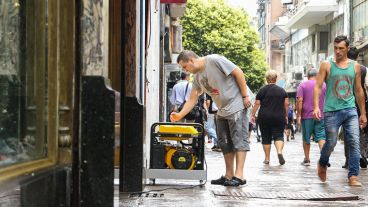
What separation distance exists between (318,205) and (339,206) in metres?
0.20

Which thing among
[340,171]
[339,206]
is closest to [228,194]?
[339,206]

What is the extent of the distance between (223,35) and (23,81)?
5426 centimetres

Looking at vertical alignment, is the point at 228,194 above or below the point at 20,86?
below

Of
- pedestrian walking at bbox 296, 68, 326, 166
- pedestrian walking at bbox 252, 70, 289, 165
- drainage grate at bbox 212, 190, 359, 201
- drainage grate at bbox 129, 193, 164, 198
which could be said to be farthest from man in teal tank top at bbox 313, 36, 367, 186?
pedestrian walking at bbox 252, 70, 289, 165

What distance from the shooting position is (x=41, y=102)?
3701 mm

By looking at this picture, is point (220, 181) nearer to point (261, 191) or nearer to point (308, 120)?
point (261, 191)

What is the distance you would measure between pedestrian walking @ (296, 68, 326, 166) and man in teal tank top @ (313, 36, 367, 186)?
289 cm

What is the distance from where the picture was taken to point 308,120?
11375 millimetres

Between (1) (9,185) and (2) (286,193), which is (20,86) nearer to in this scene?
(1) (9,185)

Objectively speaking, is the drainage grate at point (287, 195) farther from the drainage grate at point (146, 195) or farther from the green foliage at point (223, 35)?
the green foliage at point (223, 35)

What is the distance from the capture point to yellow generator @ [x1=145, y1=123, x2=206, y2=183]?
7.95m

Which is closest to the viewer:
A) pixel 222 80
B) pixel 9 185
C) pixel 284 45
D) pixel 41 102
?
pixel 9 185

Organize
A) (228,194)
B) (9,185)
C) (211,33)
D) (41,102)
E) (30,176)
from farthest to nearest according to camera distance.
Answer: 1. (211,33)
2. (228,194)
3. (41,102)
4. (30,176)
5. (9,185)

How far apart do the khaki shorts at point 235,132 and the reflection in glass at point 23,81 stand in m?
4.53
